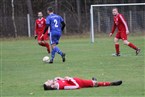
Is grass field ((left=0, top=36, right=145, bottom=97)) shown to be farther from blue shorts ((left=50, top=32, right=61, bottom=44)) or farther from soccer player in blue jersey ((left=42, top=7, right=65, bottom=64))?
blue shorts ((left=50, top=32, right=61, bottom=44))

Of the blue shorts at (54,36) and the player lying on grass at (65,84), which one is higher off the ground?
the blue shorts at (54,36)

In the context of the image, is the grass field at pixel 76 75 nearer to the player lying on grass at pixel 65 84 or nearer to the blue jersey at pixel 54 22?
the player lying on grass at pixel 65 84

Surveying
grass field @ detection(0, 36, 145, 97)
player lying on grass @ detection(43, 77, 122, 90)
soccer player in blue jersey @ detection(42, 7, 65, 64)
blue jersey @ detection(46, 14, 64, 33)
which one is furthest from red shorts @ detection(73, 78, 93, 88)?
blue jersey @ detection(46, 14, 64, 33)

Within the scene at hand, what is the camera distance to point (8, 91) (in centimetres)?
1109

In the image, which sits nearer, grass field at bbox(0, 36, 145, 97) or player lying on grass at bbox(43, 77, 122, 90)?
grass field at bbox(0, 36, 145, 97)

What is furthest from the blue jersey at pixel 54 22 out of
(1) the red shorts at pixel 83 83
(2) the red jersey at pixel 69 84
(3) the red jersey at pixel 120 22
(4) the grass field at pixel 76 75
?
(2) the red jersey at pixel 69 84

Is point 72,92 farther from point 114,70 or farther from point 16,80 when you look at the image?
point 114,70

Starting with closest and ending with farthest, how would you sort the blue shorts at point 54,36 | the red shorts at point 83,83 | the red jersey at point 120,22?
the red shorts at point 83,83
the blue shorts at point 54,36
the red jersey at point 120,22

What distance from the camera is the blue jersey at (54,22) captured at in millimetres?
18109

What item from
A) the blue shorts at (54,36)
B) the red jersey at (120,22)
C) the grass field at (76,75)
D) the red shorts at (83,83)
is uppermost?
the red jersey at (120,22)

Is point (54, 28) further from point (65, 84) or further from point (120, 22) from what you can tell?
point (65, 84)

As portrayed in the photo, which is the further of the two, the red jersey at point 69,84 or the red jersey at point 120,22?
the red jersey at point 120,22

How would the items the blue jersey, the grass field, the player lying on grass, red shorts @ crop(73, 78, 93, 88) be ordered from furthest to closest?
the blue jersey < red shorts @ crop(73, 78, 93, 88) < the player lying on grass < the grass field

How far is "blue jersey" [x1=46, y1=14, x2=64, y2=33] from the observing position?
1811cm
